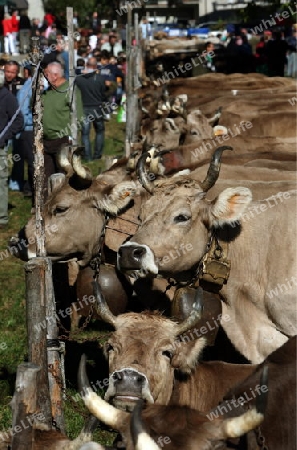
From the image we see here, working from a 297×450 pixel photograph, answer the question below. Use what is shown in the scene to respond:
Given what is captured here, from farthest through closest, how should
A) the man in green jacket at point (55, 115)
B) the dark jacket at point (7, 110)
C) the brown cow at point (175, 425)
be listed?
1. the dark jacket at point (7, 110)
2. the man in green jacket at point (55, 115)
3. the brown cow at point (175, 425)

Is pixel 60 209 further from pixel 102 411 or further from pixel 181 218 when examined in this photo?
pixel 102 411

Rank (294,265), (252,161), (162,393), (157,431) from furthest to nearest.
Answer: (252,161) → (294,265) → (162,393) → (157,431)

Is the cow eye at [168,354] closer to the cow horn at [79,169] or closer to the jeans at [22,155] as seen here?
the cow horn at [79,169]

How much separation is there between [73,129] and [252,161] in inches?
123

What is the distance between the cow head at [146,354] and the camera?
5.13 metres

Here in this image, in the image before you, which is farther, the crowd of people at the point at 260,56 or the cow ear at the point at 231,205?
the crowd of people at the point at 260,56

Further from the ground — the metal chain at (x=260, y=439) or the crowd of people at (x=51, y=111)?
the metal chain at (x=260, y=439)

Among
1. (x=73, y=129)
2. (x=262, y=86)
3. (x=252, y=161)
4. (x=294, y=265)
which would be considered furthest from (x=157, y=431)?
(x=262, y=86)

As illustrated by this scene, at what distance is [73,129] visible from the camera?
12.5 meters

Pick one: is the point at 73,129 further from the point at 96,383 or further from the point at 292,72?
the point at 292,72

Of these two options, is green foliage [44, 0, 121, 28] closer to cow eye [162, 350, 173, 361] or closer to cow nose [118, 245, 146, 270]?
cow nose [118, 245, 146, 270]

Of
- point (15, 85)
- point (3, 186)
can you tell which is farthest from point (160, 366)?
point (15, 85)

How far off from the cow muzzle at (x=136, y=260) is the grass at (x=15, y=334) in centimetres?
60

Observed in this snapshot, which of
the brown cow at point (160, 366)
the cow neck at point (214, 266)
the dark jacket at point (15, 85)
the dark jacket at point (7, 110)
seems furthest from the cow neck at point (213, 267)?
the dark jacket at point (15, 85)
